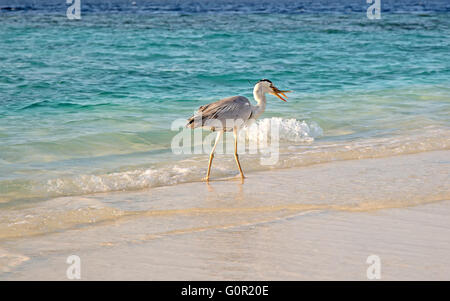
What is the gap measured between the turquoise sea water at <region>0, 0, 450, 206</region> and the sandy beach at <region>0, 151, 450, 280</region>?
86 cm

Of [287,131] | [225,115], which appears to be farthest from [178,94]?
[225,115]

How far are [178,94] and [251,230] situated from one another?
8278 mm

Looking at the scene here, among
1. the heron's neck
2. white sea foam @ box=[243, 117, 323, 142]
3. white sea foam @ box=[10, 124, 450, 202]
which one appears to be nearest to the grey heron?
the heron's neck

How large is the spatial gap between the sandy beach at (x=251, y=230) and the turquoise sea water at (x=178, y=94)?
862 mm

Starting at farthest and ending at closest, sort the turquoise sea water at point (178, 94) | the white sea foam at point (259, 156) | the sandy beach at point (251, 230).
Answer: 1. the turquoise sea water at point (178, 94)
2. the white sea foam at point (259, 156)
3. the sandy beach at point (251, 230)

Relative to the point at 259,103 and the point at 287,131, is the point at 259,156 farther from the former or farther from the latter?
the point at 287,131

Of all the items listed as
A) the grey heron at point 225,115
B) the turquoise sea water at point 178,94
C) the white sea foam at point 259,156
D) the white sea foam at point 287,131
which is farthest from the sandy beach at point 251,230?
the white sea foam at point 287,131

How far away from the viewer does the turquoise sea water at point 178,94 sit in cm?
760

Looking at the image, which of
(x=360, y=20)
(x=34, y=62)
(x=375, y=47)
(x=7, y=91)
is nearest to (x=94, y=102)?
(x=7, y=91)

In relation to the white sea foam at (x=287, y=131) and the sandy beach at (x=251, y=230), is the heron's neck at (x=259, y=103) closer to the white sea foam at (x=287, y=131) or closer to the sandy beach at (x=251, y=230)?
the sandy beach at (x=251, y=230)

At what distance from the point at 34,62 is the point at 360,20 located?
21056 millimetres

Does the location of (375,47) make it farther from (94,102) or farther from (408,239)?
(408,239)

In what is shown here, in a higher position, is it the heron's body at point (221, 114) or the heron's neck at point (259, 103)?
the heron's neck at point (259, 103)

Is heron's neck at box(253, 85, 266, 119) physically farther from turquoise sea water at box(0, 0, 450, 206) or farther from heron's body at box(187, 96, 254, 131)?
turquoise sea water at box(0, 0, 450, 206)
